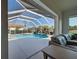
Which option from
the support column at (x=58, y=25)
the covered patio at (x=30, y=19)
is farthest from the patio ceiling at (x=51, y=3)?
the support column at (x=58, y=25)

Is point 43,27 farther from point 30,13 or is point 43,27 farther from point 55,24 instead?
point 55,24

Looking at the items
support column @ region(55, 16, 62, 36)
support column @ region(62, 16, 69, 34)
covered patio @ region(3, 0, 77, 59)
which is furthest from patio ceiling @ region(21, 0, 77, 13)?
support column @ region(62, 16, 69, 34)

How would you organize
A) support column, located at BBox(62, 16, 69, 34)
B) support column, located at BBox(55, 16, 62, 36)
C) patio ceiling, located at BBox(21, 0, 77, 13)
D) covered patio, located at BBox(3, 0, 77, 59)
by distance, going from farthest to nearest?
support column, located at BBox(62, 16, 69, 34) → support column, located at BBox(55, 16, 62, 36) → patio ceiling, located at BBox(21, 0, 77, 13) → covered patio, located at BBox(3, 0, 77, 59)

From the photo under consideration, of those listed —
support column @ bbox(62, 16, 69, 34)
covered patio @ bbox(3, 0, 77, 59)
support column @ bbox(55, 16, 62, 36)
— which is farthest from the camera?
support column @ bbox(62, 16, 69, 34)

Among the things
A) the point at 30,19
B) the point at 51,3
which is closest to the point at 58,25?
the point at 51,3

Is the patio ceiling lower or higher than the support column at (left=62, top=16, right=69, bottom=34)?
higher

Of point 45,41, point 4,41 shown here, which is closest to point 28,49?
point 45,41

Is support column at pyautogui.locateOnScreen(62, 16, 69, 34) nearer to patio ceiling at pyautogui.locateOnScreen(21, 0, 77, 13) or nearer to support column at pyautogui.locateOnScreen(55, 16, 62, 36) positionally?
support column at pyautogui.locateOnScreen(55, 16, 62, 36)

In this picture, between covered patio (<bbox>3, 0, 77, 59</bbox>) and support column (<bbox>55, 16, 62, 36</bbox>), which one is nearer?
covered patio (<bbox>3, 0, 77, 59</bbox>)

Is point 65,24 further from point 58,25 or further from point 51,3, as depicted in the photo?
point 51,3

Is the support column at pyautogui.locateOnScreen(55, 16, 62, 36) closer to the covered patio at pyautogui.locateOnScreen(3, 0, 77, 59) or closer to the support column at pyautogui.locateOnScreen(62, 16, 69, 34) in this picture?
the covered patio at pyautogui.locateOnScreen(3, 0, 77, 59)

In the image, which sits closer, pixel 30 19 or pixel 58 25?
pixel 30 19

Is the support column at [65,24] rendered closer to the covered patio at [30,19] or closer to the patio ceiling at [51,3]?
the covered patio at [30,19]

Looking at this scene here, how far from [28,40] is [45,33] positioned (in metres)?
1.10
